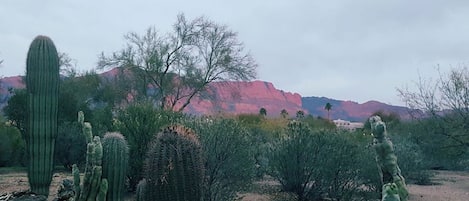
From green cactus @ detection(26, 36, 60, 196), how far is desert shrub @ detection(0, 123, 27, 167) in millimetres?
10822

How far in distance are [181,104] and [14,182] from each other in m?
19.9

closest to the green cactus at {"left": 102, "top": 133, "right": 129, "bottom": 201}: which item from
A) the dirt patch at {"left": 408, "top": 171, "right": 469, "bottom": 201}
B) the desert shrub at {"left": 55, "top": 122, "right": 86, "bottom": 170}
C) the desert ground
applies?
the desert ground

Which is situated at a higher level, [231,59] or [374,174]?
[231,59]

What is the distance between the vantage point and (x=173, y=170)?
25.0ft

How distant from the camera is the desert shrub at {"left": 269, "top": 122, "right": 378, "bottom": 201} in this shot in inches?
500

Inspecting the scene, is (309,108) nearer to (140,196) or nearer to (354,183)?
(354,183)

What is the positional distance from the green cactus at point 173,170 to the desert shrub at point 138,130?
5.37 metres

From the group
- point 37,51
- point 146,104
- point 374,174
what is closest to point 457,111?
point 374,174

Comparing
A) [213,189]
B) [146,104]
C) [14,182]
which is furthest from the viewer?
[14,182]

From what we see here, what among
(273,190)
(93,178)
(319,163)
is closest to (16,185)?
(273,190)

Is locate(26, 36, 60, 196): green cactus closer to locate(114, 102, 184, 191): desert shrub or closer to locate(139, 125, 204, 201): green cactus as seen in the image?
locate(114, 102, 184, 191): desert shrub

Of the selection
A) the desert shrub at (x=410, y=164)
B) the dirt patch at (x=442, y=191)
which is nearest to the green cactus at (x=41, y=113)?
the dirt patch at (x=442, y=191)

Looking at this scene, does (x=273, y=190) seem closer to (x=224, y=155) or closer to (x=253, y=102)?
(x=224, y=155)

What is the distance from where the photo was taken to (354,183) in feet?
42.5
